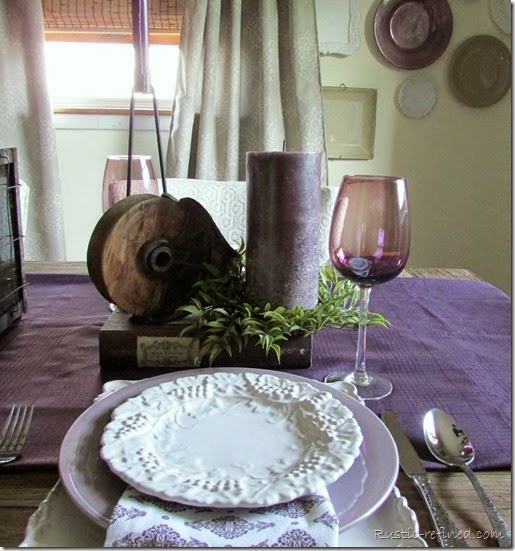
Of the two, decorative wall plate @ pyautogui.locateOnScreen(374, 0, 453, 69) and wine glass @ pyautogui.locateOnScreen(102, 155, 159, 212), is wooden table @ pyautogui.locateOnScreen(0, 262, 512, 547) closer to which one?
wine glass @ pyautogui.locateOnScreen(102, 155, 159, 212)

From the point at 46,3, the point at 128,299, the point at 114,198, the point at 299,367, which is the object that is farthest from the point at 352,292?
the point at 46,3

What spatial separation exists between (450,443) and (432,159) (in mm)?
1965

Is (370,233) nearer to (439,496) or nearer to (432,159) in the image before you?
(439,496)

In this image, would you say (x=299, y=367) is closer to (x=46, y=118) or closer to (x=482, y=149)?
(x=46, y=118)

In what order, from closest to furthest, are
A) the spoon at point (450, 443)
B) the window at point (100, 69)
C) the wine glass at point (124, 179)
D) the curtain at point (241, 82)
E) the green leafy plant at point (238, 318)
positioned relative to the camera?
the spoon at point (450, 443) < the green leafy plant at point (238, 318) < the wine glass at point (124, 179) < the curtain at point (241, 82) < the window at point (100, 69)

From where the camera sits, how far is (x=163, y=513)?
37 centimetres

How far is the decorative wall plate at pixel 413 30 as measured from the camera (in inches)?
84.6

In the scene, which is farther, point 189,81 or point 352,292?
point 189,81

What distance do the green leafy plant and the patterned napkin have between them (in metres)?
0.31

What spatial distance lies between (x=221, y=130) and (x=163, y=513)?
187cm

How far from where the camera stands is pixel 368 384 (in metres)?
0.67

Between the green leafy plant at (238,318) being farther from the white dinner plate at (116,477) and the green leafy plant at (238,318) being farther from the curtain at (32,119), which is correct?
the curtain at (32,119)

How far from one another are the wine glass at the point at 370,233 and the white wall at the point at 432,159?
1669 millimetres

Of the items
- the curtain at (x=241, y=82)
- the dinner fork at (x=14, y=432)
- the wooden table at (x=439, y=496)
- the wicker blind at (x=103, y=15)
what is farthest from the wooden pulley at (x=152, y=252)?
the wicker blind at (x=103, y=15)
